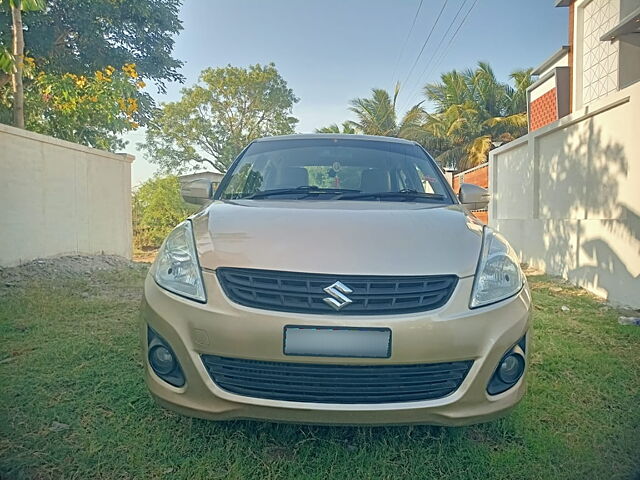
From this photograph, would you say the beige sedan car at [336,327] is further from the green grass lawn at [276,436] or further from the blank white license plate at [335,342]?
the green grass lawn at [276,436]

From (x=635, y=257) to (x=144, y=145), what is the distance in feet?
103

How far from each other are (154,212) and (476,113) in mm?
17550

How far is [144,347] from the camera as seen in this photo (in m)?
1.97

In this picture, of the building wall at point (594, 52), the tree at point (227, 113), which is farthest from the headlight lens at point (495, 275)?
the tree at point (227, 113)

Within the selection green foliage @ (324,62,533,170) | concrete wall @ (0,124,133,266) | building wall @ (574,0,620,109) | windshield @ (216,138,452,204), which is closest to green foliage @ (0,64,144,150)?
concrete wall @ (0,124,133,266)

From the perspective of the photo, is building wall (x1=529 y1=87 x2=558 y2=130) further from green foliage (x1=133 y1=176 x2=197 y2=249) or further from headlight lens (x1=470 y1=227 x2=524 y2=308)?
headlight lens (x1=470 y1=227 x2=524 y2=308)

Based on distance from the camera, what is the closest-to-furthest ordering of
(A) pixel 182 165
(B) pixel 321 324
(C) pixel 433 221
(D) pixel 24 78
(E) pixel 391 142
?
1. (B) pixel 321 324
2. (C) pixel 433 221
3. (E) pixel 391 142
4. (D) pixel 24 78
5. (A) pixel 182 165

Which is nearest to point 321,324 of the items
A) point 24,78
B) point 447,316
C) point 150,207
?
point 447,316

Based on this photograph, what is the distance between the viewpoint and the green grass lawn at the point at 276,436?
6.28 feet

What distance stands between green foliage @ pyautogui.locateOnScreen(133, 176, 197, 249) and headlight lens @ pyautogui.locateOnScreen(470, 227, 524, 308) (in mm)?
10474

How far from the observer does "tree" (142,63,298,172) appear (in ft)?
92.5

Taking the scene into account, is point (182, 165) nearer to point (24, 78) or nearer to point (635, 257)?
point (24, 78)

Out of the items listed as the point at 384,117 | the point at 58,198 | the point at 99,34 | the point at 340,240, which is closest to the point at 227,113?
the point at 384,117

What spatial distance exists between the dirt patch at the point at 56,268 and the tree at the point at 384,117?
20200 millimetres
